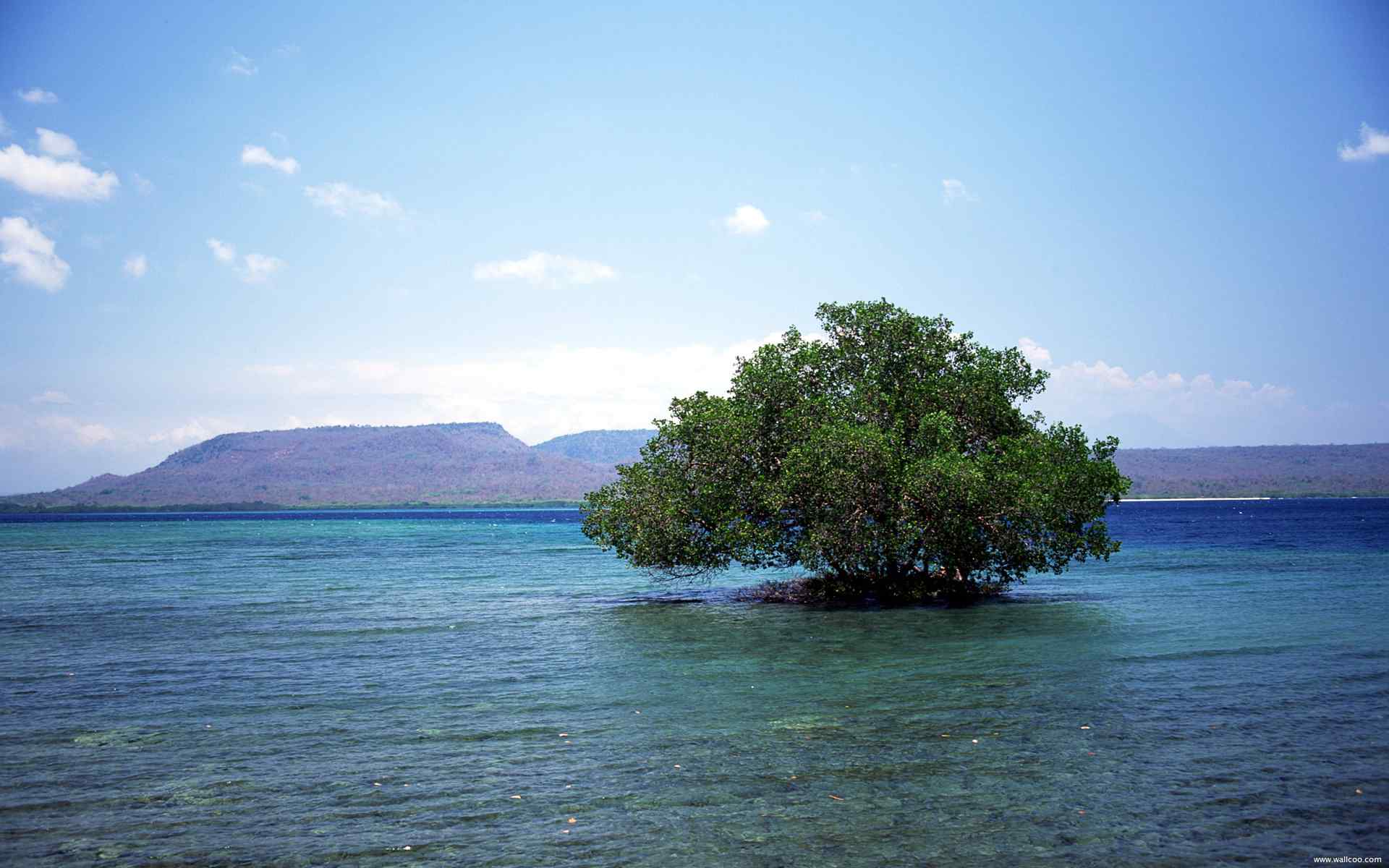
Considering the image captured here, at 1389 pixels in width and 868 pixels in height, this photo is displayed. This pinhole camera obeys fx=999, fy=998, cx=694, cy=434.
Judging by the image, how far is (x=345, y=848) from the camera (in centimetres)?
1527

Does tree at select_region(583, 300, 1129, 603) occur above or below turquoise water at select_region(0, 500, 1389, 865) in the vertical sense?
above

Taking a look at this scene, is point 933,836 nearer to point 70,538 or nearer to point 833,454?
point 833,454

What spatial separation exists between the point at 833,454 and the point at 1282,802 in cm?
2949

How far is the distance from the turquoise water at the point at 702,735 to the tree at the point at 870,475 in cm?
351

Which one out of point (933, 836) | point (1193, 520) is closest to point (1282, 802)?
point (933, 836)

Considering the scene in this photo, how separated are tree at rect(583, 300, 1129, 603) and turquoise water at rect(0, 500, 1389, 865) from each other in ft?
11.5

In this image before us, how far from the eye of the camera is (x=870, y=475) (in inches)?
1788

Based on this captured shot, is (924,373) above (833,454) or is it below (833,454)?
above

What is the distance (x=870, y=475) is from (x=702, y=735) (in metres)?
25.0

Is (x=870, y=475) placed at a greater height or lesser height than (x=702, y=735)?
greater

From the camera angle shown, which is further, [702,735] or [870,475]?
[870,475]

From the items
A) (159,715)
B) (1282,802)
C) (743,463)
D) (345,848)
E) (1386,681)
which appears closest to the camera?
(345,848)

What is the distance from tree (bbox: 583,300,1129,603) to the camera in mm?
45562

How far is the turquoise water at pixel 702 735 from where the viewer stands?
15516 millimetres
